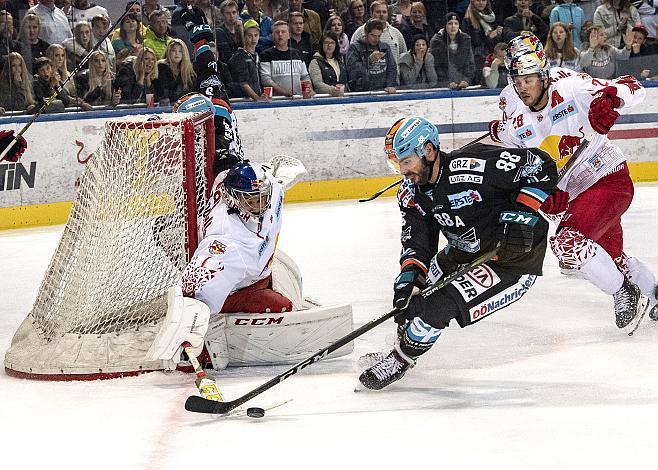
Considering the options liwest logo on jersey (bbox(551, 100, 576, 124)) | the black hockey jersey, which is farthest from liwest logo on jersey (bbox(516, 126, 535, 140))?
the black hockey jersey

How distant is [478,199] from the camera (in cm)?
376

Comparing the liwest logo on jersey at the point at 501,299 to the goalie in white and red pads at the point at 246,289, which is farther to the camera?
the goalie in white and red pads at the point at 246,289

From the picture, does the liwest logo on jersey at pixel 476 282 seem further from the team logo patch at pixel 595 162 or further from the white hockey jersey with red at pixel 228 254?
the team logo patch at pixel 595 162

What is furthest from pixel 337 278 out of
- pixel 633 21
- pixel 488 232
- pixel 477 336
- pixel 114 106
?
pixel 633 21

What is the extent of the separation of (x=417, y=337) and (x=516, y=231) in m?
0.46

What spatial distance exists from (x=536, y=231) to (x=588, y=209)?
83 centimetres

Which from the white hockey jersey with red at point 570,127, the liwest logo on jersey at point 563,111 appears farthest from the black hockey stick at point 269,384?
the liwest logo on jersey at point 563,111

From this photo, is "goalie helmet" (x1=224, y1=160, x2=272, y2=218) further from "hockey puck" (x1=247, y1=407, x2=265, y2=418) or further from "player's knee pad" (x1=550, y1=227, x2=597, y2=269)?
"player's knee pad" (x1=550, y1=227, x2=597, y2=269)

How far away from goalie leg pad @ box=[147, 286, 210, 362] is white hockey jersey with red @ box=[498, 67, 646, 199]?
170cm

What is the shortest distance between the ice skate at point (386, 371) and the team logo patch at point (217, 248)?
64cm

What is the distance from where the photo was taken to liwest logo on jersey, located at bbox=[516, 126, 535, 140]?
15.7ft

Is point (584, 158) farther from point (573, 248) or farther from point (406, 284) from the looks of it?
point (406, 284)

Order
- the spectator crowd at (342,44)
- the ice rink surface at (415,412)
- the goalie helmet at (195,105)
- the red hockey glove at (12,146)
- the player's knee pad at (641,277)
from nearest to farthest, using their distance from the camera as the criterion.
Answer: the ice rink surface at (415,412) < the player's knee pad at (641,277) < the goalie helmet at (195,105) < the red hockey glove at (12,146) < the spectator crowd at (342,44)

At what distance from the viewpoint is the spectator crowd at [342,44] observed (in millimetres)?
8359
